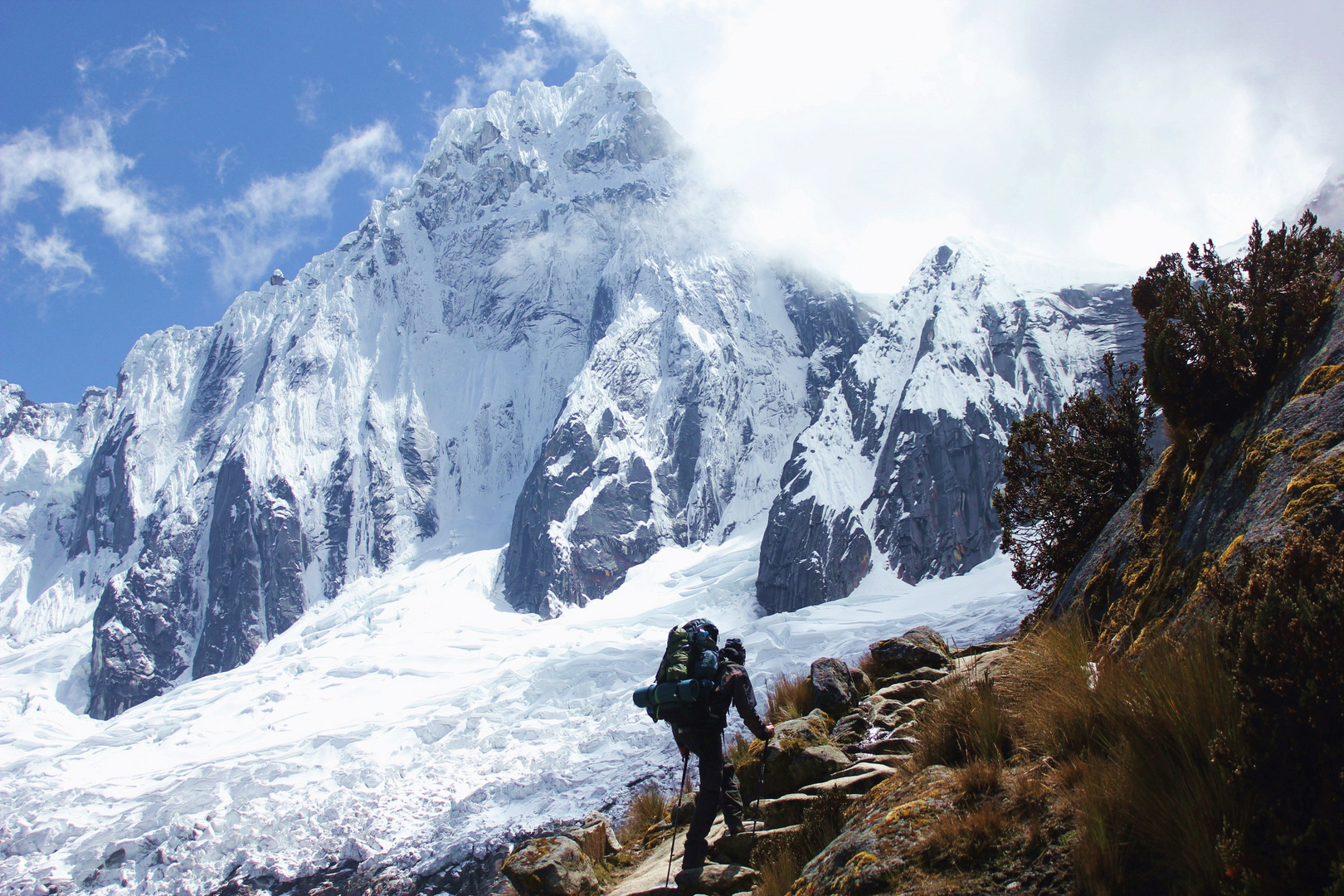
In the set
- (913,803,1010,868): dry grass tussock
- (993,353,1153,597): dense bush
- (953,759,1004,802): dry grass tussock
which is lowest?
(913,803,1010,868): dry grass tussock

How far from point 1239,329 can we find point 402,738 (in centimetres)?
11337

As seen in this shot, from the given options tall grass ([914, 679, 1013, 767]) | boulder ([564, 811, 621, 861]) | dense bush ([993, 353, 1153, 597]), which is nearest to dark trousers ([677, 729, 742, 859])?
boulder ([564, 811, 621, 861])

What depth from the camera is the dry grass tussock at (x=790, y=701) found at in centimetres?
1155

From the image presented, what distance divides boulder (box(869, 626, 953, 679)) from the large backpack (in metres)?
4.04

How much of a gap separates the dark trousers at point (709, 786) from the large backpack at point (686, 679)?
237 millimetres

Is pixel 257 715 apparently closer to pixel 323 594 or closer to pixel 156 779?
pixel 156 779

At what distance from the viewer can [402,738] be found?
10538 centimetres

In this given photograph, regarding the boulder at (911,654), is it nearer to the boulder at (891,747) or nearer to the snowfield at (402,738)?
the boulder at (891,747)

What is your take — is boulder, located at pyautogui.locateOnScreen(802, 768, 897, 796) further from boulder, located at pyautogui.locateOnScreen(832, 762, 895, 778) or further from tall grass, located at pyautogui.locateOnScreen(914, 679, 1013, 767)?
tall grass, located at pyautogui.locateOnScreen(914, 679, 1013, 767)

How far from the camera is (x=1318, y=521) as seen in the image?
13.9 feet

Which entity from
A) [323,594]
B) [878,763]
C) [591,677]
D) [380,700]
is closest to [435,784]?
A: [591,677]

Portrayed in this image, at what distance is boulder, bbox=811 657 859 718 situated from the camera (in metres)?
11.0

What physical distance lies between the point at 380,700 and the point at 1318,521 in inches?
5736

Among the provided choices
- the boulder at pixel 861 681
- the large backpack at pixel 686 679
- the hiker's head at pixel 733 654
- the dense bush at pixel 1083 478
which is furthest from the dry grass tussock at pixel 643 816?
the dense bush at pixel 1083 478
